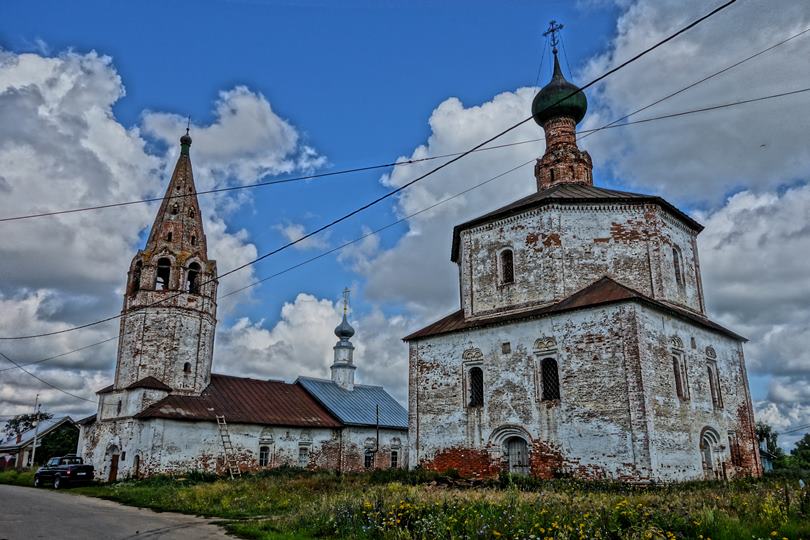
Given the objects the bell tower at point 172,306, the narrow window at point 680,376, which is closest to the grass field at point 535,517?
the narrow window at point 680,376

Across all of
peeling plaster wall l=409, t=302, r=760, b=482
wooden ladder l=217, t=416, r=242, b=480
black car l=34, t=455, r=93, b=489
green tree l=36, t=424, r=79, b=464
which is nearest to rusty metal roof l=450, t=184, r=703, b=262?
peeling plaster wall l=409, t=302, r=760, b=482

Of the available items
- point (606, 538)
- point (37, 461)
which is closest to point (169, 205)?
point (606, 538)

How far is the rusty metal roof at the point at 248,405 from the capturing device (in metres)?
24.9

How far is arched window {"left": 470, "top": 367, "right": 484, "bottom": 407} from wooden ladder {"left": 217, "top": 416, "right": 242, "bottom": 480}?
11496 mm

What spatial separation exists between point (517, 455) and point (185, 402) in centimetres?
1463

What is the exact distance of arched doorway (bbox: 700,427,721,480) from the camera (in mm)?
18109

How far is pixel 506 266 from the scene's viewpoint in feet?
70.0

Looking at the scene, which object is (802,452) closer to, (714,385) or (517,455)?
(714,385)

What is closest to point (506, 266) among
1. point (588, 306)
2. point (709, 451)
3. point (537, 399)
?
point (588, 306)

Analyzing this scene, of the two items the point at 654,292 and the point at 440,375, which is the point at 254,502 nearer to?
the point at 440,375

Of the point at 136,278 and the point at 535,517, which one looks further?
the point at 136,278

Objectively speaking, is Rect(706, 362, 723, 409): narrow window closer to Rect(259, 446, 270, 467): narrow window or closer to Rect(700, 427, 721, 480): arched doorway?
Rect(700, 427, 721, 480): arched doorway

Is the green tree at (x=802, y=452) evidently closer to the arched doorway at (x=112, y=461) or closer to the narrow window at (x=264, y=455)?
the narrow window at (x=264, y=455)

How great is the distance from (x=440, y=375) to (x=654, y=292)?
7.75 metres
